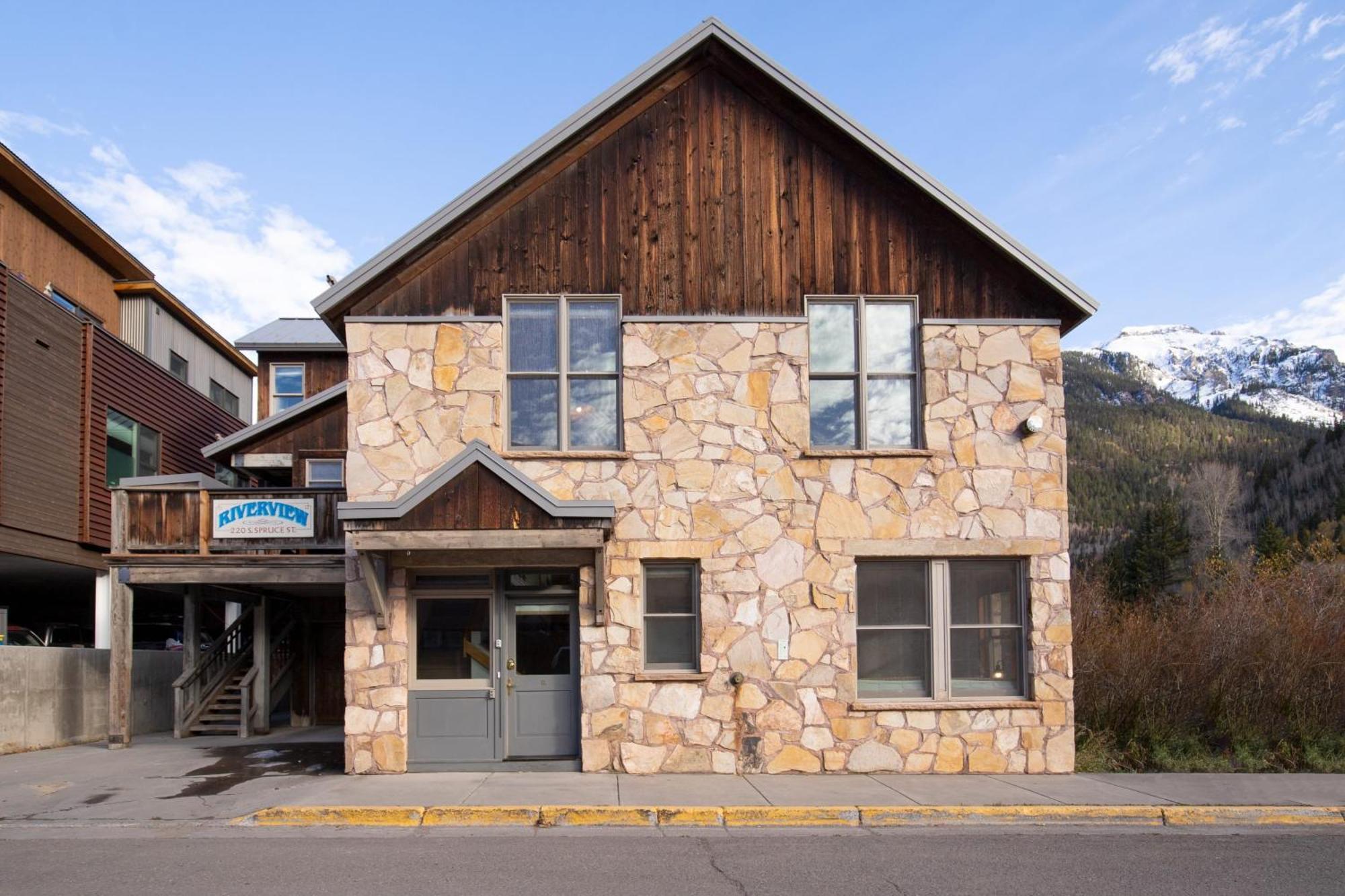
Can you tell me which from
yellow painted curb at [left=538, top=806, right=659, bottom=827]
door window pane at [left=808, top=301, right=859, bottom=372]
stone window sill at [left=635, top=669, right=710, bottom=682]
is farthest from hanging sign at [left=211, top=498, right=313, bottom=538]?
door window pane at [left=808, top=301, right=859, bottom=372]

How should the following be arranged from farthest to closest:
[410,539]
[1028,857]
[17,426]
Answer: [17,426] → [410,539] → [1028,857]

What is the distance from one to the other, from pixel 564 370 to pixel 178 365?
20.0 meters

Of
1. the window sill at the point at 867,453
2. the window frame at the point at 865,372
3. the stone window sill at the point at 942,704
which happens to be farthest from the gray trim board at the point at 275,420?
the stone window sill at the point at 942,704

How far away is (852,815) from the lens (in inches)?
403

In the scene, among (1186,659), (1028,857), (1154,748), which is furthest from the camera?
(1186,659)

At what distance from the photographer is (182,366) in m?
29.1

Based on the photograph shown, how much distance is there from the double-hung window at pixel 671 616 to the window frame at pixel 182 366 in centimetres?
1919

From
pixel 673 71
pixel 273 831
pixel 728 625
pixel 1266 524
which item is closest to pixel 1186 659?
pixel 728 625

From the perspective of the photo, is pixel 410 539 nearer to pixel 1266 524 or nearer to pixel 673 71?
pixel 673 71

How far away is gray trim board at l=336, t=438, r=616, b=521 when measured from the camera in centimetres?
1174

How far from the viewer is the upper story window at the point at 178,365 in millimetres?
28281

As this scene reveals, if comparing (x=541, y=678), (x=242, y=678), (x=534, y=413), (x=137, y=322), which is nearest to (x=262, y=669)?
(x=242, y=678)

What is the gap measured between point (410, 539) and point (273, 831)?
332 cm

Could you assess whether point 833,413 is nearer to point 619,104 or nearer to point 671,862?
point 619,104
